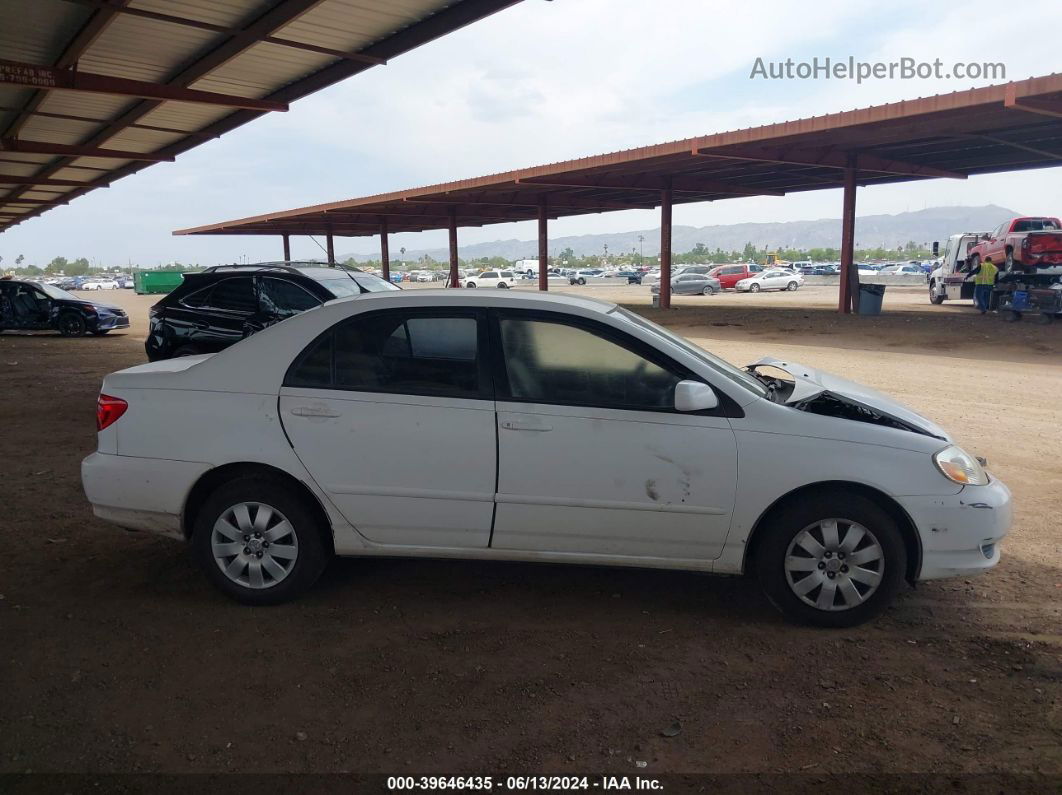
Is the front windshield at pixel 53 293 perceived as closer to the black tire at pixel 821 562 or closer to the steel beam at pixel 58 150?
the steel beam at pixel 58 150

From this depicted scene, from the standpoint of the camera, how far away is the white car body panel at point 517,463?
3.85 m

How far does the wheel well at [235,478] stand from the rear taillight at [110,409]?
595 mm

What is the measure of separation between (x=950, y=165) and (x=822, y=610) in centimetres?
2807

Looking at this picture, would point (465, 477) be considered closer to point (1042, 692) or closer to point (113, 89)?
point (1042, 692)

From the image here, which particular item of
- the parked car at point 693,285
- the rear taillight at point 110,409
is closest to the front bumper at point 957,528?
the rear taillight at point 110,409

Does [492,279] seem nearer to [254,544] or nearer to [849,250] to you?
[849,250]

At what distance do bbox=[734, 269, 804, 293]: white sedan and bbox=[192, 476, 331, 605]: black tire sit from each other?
47019mm

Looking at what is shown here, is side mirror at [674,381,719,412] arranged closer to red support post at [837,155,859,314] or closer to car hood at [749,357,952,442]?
car hood at [749,357,952,442]

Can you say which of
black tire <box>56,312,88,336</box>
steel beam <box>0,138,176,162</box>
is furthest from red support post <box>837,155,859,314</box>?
black tire <box>56,312,88,336</box>

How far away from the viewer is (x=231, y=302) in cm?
965

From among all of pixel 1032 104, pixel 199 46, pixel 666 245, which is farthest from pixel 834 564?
pixel 666 245

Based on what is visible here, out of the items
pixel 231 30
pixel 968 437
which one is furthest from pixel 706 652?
pixel 231 30

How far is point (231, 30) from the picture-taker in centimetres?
1181

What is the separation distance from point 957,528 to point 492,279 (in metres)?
56.8
